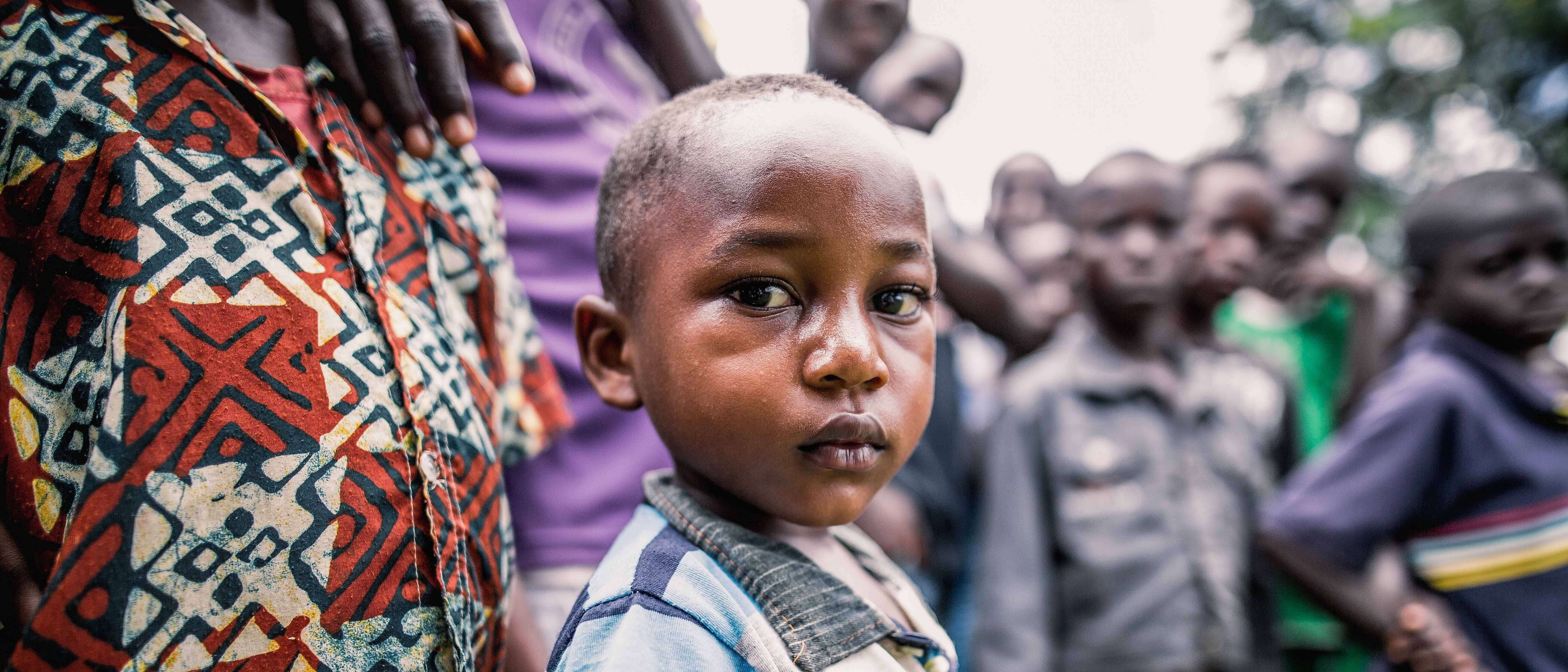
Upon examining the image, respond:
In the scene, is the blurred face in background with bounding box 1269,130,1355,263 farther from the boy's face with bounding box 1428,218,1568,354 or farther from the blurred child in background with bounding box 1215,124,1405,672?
the boy's face with bounding box 1428,218,1568,354

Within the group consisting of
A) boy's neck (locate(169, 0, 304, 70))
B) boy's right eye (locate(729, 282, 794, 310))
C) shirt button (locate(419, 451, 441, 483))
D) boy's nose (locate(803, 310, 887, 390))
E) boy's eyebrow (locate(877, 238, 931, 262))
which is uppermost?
boy's neck (locate(169, 0, 304, 70))

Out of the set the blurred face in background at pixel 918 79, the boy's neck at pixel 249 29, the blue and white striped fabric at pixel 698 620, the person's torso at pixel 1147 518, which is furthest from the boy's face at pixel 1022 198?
the boy's neck at pixel 249 29

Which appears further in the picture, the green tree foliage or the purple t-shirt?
the green tree foliage

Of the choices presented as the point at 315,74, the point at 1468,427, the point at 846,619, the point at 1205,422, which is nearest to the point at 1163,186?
the point at 1205,422

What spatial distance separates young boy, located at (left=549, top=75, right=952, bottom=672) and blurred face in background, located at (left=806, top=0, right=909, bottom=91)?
122 centimetres

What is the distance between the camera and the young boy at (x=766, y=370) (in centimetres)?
103

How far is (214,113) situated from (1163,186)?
301 cm

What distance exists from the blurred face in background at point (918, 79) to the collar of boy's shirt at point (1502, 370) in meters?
1.58

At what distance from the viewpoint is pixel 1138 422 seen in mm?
3031

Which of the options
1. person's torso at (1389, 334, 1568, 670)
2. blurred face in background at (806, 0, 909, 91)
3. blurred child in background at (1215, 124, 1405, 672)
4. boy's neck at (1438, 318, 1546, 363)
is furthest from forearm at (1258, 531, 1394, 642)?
blurred face in background at (806, 0, 909, 91)

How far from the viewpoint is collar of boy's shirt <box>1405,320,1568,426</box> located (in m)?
2.52

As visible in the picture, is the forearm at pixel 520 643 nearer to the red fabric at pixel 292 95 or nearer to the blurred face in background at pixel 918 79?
the red fabric at pixel 292 95

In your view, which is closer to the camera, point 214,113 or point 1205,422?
point 214,113

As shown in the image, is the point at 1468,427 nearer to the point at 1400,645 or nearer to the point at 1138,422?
the point at 1400,645
